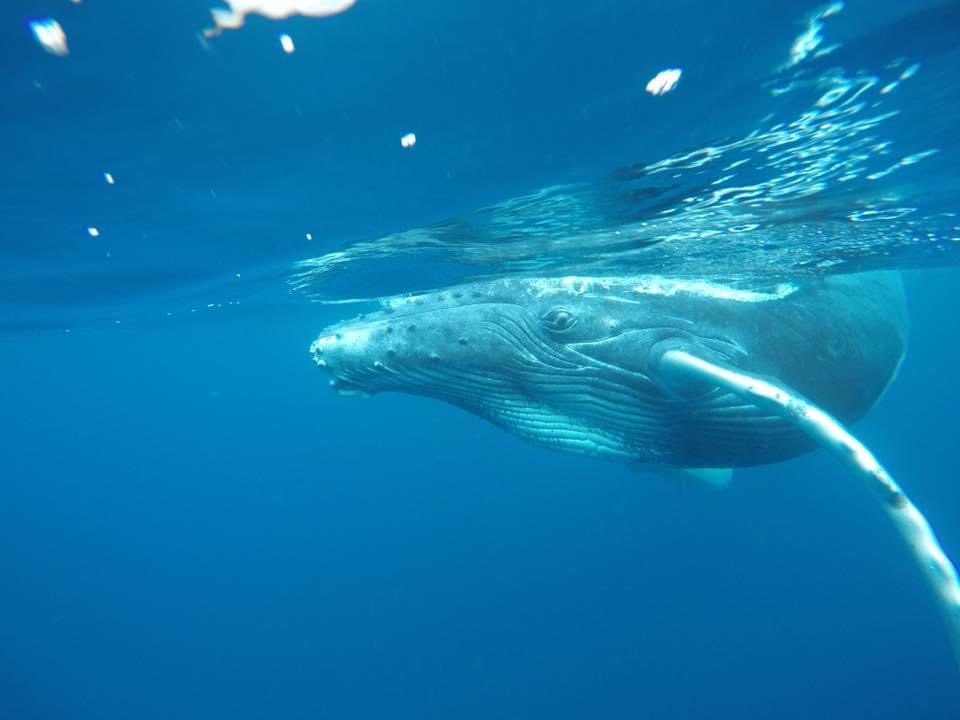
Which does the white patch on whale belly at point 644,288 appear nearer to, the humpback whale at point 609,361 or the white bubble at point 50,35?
the humpback whale at point 609,361

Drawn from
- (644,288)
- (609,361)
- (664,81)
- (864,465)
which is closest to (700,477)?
(644,288)

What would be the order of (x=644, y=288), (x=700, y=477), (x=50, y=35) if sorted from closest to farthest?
(x=50, y=35) < (x=644, y=288) < (x=700, y=477)

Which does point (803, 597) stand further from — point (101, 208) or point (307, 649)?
point (101, 208)

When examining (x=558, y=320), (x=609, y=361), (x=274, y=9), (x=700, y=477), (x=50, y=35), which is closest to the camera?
(x=274, y=9)

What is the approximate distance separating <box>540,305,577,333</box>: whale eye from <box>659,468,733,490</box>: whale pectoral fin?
2883 mm

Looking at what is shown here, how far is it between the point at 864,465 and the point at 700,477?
4.56 m

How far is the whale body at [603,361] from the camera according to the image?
610 centimetres

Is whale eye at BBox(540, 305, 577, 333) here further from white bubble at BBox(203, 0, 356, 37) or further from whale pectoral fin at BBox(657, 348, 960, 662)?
white bubble at BBox(203, 0, 356, 37)

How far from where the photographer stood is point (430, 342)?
645 cm

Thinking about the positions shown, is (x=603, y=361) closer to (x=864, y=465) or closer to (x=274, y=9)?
(x=864, y=465)

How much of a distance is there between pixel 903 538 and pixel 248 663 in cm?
5381

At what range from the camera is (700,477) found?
8.32 metres

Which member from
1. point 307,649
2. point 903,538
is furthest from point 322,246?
point 307,649

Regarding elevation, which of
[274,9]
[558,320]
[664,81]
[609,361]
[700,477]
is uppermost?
[274,9]
